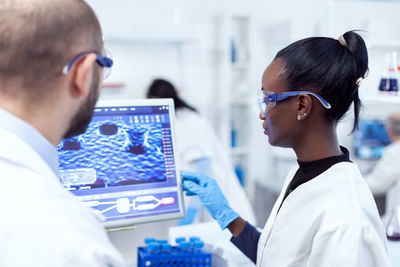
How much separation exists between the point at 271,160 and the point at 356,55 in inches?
127

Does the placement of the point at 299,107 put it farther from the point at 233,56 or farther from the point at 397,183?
the point at 233,56

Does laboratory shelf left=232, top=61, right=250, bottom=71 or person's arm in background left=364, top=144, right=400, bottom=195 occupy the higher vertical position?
laboratory shelf left=232, top=61, right=250, bottom=71

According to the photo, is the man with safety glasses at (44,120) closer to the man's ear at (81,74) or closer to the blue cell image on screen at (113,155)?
the man's ear at (81,74)

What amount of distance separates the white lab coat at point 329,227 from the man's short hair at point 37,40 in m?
0.65

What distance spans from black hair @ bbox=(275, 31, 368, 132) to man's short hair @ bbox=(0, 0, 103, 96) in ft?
1.87

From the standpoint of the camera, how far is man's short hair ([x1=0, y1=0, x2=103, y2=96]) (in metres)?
0.65

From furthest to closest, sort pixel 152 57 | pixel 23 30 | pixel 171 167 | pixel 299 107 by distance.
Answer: pixel 152 57 < pixel 171 167 < pixel 299 107 < pixel 23 30

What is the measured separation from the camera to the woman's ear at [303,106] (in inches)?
40.8

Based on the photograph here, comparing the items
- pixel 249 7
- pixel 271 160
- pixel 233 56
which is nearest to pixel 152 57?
pixel 233 56

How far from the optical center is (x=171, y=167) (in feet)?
4.00

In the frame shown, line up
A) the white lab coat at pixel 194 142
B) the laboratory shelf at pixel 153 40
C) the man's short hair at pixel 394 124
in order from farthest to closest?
the laboratory shelf at pixel 153 40
the man's short hair at pixel 394 124
the white lab coat at pixel 194 142

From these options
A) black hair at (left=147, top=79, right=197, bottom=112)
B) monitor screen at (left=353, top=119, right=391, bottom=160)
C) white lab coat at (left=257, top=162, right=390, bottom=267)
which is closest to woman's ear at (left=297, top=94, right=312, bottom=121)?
white lab coat at (left=257, top=162, right=390, bottom=267)

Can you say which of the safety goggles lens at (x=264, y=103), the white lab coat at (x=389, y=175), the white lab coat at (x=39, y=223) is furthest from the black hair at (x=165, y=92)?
the white lab coat at (x=39, y=223)

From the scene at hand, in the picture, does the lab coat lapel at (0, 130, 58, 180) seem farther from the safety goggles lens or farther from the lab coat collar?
the safety goggles lens
